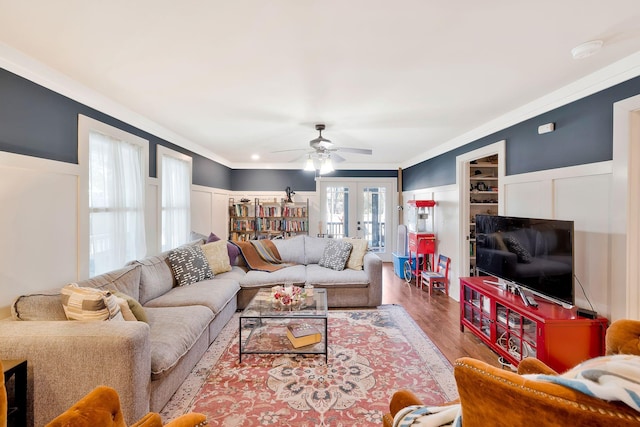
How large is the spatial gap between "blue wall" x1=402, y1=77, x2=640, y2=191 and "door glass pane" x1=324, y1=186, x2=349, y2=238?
359cm

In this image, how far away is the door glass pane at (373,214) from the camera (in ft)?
22.3

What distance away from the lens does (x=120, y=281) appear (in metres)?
2.35

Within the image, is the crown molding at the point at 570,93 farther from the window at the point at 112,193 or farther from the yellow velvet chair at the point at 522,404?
the window at the point at 112,193

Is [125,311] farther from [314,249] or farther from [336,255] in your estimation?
[314,249]

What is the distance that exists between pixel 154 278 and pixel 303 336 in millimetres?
1635

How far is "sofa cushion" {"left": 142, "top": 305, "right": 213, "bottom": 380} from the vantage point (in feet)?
5.84

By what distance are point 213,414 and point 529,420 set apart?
1.92 meters

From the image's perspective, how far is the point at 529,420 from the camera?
596 millimetres

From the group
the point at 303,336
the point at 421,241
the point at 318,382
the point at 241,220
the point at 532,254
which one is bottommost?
the point at 318,382

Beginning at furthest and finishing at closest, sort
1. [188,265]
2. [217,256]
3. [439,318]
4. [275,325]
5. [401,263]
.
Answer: [401,263]
[217,256]
[439,318]
[188,265]
[275,325]

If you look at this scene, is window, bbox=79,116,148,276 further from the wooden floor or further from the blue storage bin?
the blue storage bin

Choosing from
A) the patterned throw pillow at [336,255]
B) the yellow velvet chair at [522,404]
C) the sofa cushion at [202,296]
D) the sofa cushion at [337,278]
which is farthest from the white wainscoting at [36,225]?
the patterned throw pillow at [336,255]

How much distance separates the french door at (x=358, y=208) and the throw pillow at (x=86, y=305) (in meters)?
5.11

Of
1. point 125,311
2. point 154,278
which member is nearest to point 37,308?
point 125,311
